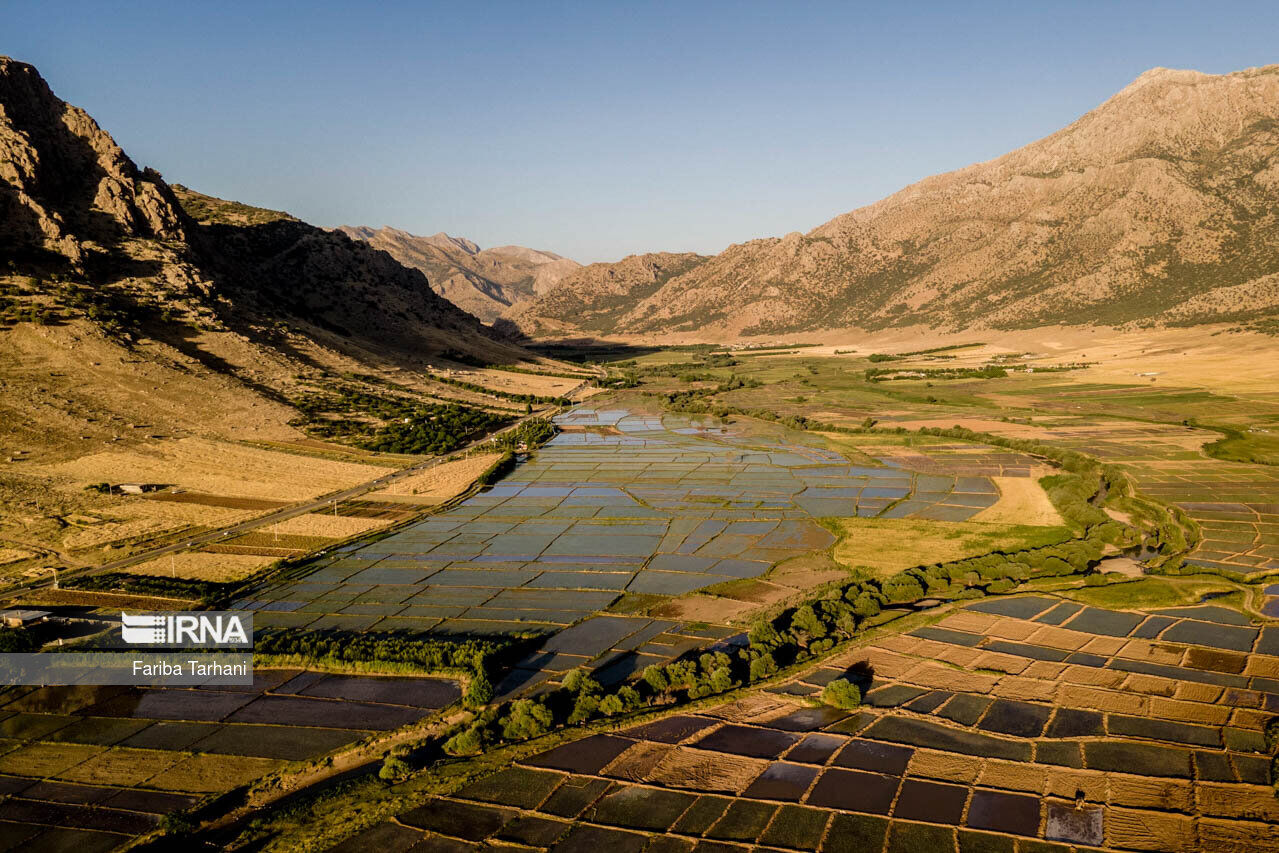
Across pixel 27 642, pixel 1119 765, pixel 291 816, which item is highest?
pixel 27 642

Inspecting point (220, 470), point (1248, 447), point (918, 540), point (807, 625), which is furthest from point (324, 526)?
point (1248, 447)

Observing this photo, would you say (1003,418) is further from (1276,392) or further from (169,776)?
(169,776)

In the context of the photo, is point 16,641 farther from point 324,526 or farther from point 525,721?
point 525,721

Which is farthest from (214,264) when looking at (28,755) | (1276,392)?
(1276,392)

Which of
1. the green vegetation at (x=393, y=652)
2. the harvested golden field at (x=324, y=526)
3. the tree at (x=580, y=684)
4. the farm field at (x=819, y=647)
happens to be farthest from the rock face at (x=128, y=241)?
the tree at (x=580, y=684)

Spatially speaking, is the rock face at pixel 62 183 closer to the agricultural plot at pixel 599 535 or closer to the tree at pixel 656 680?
the agricultural plot at pixel 599 535

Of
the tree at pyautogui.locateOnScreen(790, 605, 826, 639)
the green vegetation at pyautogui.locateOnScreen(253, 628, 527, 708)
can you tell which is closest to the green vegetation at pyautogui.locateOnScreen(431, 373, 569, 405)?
the green vegetation at pyautogui.locateOnScreen(253, 628, 527, 708)
